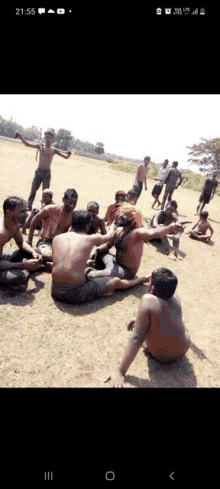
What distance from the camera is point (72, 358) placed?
9.92ft

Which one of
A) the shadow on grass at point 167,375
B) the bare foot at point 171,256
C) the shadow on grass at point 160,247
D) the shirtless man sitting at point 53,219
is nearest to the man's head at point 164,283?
the shadow on grass at point 167,375

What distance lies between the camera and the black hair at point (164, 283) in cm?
263

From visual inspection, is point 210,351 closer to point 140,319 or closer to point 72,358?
point 140,319

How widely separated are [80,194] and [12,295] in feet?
30.1

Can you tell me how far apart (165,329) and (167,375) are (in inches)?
27.9

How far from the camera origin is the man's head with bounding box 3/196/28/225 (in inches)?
144

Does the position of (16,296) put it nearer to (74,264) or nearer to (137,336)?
(74,264)

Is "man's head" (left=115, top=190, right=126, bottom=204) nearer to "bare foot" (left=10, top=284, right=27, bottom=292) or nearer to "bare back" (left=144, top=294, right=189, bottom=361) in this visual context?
"bare foot" (left=10, top=284, right=27, bottom=292)

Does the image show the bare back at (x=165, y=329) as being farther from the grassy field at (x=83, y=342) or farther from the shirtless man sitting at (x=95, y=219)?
the shirtless man sitting at (x=95, y=219)

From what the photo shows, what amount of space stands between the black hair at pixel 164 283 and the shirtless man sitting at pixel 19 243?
7.28ft

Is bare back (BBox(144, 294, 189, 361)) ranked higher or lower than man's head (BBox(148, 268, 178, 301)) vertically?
lower

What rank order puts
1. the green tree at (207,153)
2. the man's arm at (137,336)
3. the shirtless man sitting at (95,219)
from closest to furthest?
the man's arm at (137,336)
the shirtless man sitting at (95,219)
the green tree at (207,153)

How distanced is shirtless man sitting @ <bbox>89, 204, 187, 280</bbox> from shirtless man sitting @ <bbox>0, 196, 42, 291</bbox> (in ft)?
3.65

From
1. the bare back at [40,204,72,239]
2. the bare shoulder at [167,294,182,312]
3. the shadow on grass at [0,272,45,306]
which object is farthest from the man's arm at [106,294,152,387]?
the bare back at [40,204,72,239]
